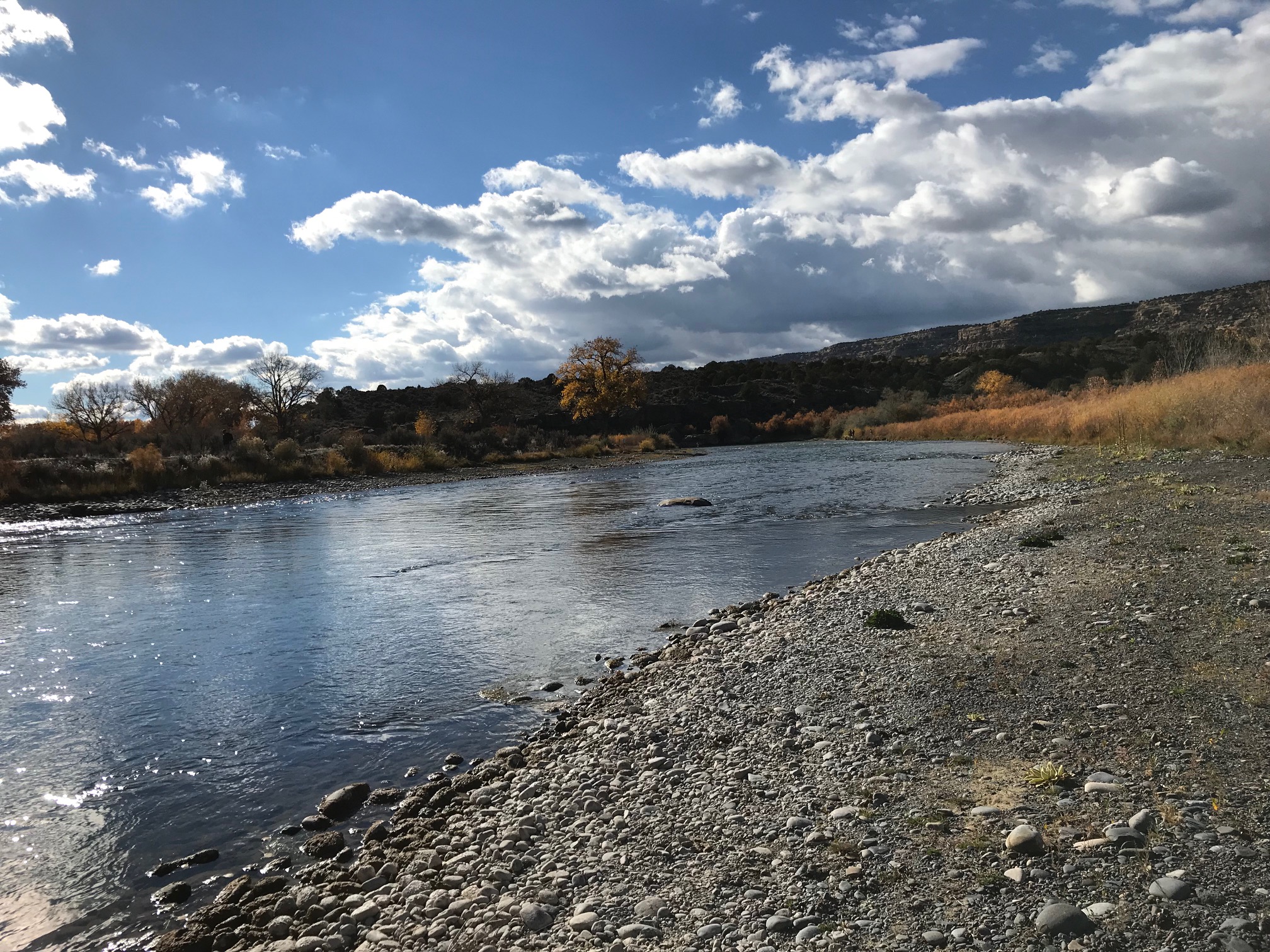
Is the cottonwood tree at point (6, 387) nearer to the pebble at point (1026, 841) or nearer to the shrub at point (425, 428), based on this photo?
the shrub at point (425, 428)

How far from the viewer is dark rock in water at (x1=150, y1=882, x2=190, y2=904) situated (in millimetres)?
5117

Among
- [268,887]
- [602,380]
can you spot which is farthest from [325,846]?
[602,380]

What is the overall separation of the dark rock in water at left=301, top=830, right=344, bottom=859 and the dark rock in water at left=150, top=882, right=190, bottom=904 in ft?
2.39

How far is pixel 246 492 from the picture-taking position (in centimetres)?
3750

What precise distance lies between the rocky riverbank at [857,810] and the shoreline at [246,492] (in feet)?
98.0

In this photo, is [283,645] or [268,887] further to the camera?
[283,645]

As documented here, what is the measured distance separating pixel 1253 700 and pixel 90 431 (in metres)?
81.5

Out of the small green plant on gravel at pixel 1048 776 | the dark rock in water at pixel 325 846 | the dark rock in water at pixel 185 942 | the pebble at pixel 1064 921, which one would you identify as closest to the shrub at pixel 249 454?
the dark rock in water at pixel 325 846

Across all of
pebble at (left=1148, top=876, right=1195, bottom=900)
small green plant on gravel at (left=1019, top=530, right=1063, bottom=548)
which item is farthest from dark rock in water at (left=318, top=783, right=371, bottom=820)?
small green plant on gravel at (left=1019, top=530, right=1063, bottom=548)

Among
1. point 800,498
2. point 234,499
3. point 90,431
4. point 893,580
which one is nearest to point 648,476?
point 800,498

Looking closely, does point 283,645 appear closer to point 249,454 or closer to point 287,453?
point 249,454

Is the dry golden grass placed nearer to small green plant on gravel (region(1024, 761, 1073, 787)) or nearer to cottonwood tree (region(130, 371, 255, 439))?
small green plant on gravel (region(1024, 761, 1073, 787))

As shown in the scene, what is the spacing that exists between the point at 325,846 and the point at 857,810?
11.7ft

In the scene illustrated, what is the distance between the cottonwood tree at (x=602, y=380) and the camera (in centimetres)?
9031
